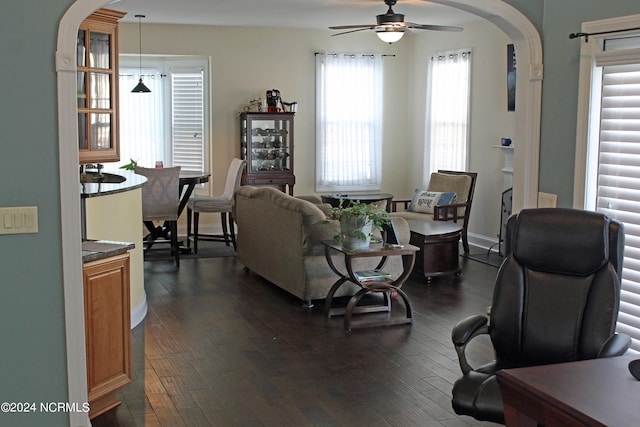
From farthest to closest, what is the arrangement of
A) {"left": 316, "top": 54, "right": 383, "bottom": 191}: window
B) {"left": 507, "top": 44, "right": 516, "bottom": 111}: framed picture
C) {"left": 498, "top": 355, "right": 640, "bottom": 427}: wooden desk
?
{"left": 316, "top": 54, "right": 383, "bottom": 191}: window < {"left": 507, "top": 44, "right": 516, "bottom": 111}: framed picture < {"left": 498, "top": 355, "right": 640, "bottom": 427}: wooden desk

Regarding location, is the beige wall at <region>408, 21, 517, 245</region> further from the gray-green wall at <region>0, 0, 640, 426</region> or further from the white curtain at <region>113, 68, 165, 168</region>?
the gray-green wall at <region>0, 0, 640, 426</region>

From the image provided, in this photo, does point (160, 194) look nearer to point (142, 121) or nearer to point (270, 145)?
point (270, 145)

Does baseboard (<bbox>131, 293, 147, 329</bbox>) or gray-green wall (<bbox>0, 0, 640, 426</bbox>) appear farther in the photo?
baseboard (<bbox>131, 293, 147, 329</bbox>)

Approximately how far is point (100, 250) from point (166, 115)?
6.13 metres

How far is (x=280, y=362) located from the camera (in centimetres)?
481

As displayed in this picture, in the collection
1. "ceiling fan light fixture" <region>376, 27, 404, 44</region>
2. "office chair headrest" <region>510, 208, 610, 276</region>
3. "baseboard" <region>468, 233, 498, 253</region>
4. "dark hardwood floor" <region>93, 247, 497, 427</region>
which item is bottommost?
"dark hardwood floor" <region>93, 247, 497, 427</region>

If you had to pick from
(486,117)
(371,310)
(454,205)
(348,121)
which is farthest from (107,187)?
(348,121)

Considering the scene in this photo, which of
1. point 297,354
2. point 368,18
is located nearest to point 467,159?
point 368,18

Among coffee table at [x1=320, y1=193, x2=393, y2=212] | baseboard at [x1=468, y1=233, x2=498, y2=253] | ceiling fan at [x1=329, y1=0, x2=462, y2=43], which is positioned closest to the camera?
ceiling fan at [x1=329, y1=0, x2=462, y2=43]

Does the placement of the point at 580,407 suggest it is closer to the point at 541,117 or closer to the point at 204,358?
the point at 541,117

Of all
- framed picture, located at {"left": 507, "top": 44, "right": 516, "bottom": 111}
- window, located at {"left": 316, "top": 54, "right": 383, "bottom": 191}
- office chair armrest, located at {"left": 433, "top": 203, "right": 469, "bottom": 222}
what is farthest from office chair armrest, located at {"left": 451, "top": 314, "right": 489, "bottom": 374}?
window, located at {"left": 316, "top": 54, "right": 383, "bottom": 191}

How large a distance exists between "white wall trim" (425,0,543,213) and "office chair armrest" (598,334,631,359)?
133cm

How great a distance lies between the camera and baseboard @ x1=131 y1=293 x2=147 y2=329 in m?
5.55

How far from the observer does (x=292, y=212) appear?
6.11 metres
